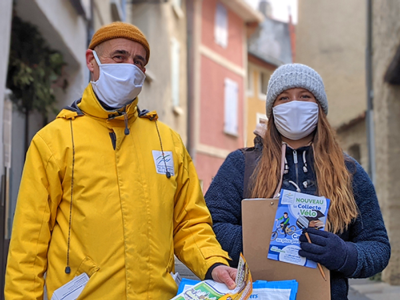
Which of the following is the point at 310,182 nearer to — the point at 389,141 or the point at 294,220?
the point at 294,220

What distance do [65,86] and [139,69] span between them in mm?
5022

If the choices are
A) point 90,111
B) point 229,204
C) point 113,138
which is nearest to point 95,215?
point 113,138

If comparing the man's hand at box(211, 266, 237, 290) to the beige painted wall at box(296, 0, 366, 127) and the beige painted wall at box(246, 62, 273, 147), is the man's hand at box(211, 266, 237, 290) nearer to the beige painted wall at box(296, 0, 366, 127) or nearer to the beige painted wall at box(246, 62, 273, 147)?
the beige painted wall at box(296, 0, 366, 127)

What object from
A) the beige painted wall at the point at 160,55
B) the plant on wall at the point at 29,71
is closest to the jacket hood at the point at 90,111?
the plant on wall at the point at 29,71

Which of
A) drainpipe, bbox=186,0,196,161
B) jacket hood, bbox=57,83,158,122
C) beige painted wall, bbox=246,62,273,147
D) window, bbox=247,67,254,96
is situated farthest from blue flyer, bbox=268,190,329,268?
window, bbox=247,67,254,96

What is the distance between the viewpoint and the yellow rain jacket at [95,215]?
2.05 metres

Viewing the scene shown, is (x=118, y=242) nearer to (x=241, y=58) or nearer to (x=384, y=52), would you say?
(x=384, y=52)

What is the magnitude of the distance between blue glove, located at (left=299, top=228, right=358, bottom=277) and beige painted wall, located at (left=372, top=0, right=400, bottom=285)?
5.23 m

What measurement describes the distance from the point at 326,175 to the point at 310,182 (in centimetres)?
8

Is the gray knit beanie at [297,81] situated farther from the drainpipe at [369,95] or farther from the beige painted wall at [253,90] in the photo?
the beige painted wall at [253,90]

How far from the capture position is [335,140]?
8.71 feet

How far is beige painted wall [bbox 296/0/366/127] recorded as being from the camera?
14273 millimetres

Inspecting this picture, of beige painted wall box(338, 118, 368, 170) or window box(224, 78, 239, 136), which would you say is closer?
beige painted wall box(338, 118, 368, 170)

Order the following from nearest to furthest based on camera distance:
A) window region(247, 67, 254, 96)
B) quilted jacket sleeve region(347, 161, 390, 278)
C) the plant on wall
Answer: quilted jacket sleeve region(347, 161, 390, 278), the plant on wall, window region(247, 67, 254, 96)
